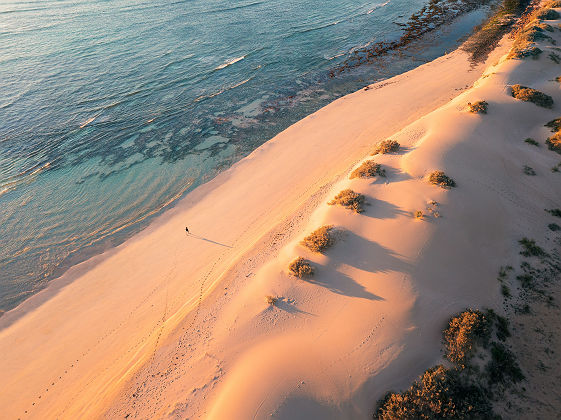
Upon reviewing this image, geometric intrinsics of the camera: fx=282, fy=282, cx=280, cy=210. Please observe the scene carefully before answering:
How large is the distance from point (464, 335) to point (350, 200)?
9870 millimetres

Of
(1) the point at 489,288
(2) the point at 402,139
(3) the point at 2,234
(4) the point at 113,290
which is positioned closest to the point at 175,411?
(4) the point at 113,290

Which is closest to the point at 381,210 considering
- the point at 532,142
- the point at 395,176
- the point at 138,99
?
the point at 395,176

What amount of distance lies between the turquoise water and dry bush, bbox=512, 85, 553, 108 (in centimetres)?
1845

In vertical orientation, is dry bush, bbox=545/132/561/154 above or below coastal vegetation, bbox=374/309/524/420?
above

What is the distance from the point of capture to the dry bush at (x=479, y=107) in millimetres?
25484

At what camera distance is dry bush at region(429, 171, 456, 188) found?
19047mm

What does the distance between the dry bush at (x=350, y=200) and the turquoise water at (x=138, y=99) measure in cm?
1395

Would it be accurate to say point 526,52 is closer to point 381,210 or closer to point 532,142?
point 532,142

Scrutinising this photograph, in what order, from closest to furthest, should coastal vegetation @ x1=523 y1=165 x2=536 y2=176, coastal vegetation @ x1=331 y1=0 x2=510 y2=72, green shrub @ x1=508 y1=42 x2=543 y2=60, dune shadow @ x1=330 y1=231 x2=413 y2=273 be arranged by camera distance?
dune shadow @ x1=330 y1=231 x2=413 y2=273, coastal vegetation @ x1=523 y1=165 x2=536 y2=176, green shrub @ x1=508 y1=42 x2=543 y2=60, coastal vegetation @ x1=331 y1=0 x2=510 y2=72

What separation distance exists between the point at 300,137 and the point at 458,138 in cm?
1482

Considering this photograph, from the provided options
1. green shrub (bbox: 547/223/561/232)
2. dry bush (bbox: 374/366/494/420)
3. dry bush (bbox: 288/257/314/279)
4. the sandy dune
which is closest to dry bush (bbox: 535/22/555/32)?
the sandy dune

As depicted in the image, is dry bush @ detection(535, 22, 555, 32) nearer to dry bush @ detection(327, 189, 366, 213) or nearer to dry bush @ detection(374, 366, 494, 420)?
dry bush @ detection(327, 189, 366, 213)

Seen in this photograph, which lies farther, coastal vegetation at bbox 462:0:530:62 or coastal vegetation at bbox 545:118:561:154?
coastal vegetation at bbox 462:0:530:62

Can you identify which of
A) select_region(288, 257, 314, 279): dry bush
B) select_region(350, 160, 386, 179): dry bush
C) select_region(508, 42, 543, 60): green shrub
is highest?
select_region(508, 42, 543, 60): green shrub
